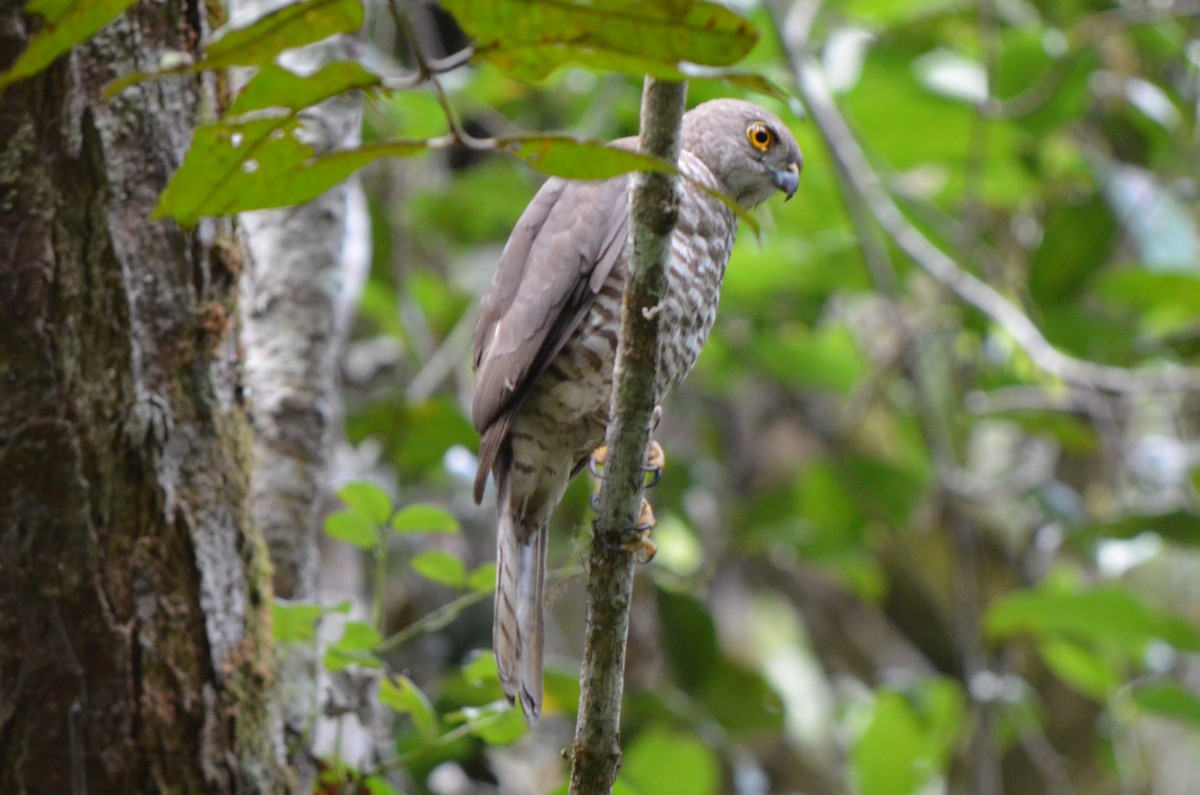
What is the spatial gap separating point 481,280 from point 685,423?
122cm

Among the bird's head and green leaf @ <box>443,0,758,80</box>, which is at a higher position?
green leaf @ <box>443,0,758,80</box>

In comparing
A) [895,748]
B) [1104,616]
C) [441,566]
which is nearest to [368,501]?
[441,566]

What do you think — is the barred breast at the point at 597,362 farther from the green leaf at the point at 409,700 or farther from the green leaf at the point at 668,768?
the green leaf at the point at 668,768

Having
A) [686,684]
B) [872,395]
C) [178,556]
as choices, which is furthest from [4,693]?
[872,395]

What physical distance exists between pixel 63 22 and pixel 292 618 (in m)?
1.44

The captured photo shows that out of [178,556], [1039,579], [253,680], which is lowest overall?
[1039,579]

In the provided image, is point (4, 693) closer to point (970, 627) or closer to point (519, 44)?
point (519, 44)

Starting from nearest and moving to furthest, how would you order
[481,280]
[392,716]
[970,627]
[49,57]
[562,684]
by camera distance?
1. [49,57]
2. [562,684]
3. [392,716]
4. [970,627]
5. [481,280]

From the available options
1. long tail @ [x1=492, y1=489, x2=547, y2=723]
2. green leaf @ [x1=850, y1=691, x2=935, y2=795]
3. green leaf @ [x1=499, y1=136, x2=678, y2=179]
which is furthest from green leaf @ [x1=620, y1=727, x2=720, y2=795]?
green leaf @ [x1=499, y1=136, x2=678, y2=179]

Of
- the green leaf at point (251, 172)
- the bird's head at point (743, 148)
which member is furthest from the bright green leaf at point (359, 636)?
the bird's head at point (743, 148)

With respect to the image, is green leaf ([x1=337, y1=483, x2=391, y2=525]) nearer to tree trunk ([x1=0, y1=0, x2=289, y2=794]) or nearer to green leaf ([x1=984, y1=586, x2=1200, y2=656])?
tree trunk ([x1=0, y1=0, x2=289, y2=794])

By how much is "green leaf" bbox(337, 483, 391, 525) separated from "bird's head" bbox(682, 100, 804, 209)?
1.35m

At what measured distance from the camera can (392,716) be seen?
4070 mm

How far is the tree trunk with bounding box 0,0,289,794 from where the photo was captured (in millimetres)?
2082
